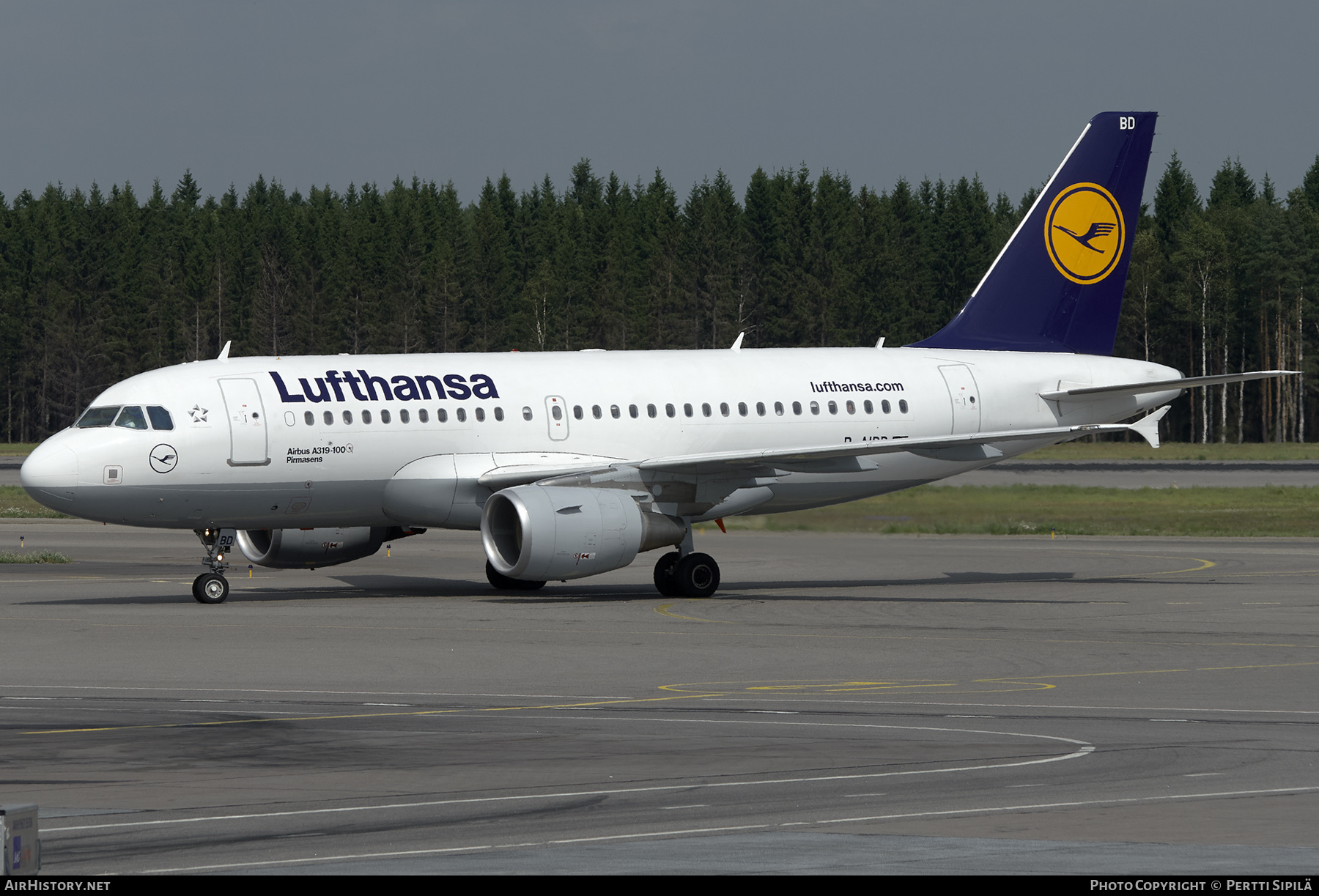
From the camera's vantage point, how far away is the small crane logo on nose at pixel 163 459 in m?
32.2

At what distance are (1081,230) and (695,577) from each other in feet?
45.7

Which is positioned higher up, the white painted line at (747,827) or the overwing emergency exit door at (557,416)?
the overwing emergency exit door at (557,416)

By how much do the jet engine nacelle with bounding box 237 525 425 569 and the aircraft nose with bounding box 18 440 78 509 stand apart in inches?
198

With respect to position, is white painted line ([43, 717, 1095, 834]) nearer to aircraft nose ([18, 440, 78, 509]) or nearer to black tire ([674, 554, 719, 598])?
black tire ([674, 554, 719, 598])

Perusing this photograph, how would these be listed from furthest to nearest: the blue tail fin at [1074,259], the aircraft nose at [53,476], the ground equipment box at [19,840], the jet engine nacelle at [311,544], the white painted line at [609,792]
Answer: the blue tail fin at [1074,259], the jet engine nacelle at [311,544], the aircraft nose at [53,476], the white painted line at [609,792], the ground equipment box at [19,840]

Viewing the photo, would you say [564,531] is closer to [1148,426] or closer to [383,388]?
[383,388]

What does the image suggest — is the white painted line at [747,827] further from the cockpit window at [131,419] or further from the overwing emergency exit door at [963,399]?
the overwing emergency exit door at [963,399]

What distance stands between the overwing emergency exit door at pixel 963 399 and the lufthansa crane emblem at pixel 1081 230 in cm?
442

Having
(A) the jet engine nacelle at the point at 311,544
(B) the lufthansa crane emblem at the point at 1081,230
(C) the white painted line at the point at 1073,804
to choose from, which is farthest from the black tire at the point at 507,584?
(C) the white painted line at the point at 1073,804

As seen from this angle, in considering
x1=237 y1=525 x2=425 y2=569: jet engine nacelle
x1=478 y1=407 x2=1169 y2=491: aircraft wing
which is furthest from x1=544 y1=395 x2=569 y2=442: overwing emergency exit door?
x1=237 y1=525 x2=425 y2=569: jet engine nacelle

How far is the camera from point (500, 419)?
1383 inches

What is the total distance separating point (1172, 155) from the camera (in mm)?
175000

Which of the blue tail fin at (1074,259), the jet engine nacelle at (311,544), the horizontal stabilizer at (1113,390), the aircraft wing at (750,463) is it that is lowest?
the jet engine nacelle at (311,544)

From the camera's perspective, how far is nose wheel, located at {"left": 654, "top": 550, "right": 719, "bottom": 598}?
34.5m
